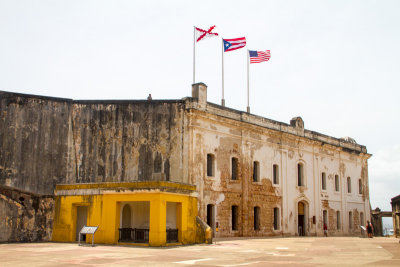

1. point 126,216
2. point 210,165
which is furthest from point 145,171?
point 210,165

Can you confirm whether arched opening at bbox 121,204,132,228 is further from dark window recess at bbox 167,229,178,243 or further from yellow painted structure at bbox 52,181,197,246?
dark window recess at bbox 167,229,178,243

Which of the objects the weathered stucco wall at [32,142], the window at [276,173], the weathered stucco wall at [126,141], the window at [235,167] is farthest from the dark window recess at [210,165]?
the weathered stucco wall at [32,142]

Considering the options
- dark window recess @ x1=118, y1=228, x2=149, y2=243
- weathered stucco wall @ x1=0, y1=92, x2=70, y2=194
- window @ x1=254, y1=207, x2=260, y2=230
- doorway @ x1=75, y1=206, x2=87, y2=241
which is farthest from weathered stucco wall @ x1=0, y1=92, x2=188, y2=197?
window @ x1=254, y1=207, x2=260, y2=230

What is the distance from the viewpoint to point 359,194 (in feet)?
139

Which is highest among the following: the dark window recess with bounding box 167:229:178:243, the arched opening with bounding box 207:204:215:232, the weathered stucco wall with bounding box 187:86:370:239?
the weathered stucco wall with bounding box 187:86:370:239

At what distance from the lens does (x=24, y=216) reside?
22688 mm

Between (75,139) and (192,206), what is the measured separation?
8.63 metres

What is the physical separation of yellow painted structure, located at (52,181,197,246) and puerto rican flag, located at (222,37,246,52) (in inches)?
457

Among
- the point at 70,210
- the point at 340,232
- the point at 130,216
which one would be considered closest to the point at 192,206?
the point at 130,216

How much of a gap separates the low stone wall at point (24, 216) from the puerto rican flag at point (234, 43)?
15179mm

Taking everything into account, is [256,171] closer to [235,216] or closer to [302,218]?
[235,216]

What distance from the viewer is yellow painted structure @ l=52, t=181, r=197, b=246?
2055 cm

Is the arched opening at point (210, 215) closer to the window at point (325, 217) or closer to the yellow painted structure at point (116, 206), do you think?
the yellow painted structure at point (116, 206)

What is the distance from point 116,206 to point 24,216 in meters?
4.97
